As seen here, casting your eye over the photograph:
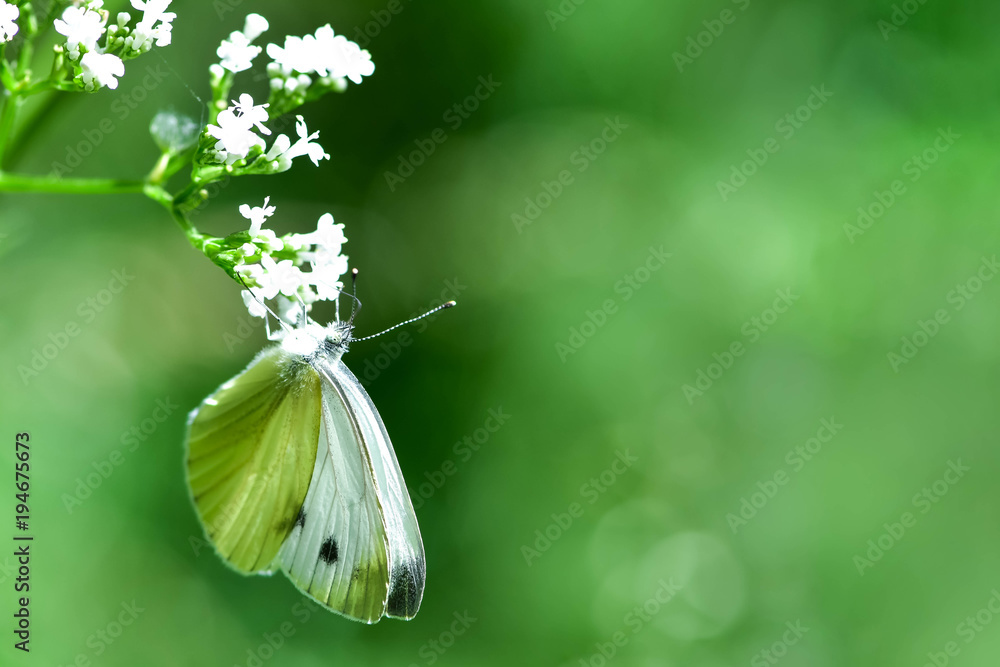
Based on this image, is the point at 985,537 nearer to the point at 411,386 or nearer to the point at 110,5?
the point at 411,386

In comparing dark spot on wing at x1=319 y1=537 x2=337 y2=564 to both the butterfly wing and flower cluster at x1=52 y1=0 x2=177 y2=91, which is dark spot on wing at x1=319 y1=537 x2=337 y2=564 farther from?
flower cluster at x1=52 y1=0 x2=177 y2=91

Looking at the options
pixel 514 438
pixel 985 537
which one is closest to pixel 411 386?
pixel 514 438

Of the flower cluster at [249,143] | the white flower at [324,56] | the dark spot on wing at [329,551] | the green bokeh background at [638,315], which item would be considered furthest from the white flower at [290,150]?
the green bokeh background at [638,315]

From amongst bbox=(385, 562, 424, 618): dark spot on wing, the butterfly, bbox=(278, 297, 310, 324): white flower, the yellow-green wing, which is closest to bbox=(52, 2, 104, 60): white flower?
bbox=(278, 297, 310, 324): white flower

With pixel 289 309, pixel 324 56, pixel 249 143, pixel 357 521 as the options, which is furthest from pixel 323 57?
pixel 357 521

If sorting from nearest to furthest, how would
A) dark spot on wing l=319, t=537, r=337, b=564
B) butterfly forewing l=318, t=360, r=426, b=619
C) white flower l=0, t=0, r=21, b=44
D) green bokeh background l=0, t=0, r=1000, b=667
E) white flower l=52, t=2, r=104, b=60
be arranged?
white flower l=0, t=0, r=21, b=44 → white flower l=52, t=2, r=104, b=60 → butterfly forewing l=318, t=360, r=426, b=619 → dark spot on wing l=319, t=537, r=337, b=564 → green bokeh background l=0, t=0, r=1000, b=667

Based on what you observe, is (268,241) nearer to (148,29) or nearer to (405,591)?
(148,29)
